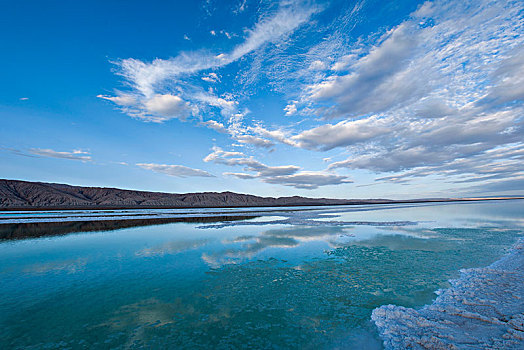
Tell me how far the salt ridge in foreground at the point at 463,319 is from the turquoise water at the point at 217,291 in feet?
1.38

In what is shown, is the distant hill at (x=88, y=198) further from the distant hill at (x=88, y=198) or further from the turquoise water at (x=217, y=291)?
the turquoise water at (x=217, y=291)

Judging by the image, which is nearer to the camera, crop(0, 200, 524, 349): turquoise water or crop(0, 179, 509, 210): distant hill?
crop(0, 200, 524, 349): turquoise water

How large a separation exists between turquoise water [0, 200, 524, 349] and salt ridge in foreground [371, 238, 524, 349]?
1.38 feet

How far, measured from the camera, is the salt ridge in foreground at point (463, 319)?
5.09m

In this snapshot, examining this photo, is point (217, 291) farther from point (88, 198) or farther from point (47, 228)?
point (88, 198)

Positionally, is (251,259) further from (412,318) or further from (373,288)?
(412,318)

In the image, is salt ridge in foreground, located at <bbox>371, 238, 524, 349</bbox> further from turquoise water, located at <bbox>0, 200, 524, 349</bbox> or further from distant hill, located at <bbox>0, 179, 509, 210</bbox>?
distant hill, located at <bbox>0, 179, 509, 210</bbox>

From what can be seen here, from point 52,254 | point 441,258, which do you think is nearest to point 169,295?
point 52,254

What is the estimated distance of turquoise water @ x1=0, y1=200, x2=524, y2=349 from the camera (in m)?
5.46

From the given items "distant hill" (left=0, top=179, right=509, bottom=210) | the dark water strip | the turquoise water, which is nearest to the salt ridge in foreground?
the turquoise water

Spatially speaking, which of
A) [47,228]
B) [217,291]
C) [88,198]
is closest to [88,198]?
[88,198]

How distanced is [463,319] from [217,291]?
7.16 metres

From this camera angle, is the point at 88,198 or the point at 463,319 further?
the point at 88,198

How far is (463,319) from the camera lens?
604 cm
